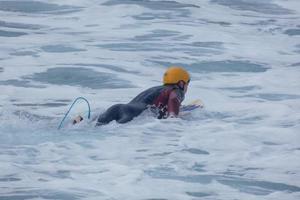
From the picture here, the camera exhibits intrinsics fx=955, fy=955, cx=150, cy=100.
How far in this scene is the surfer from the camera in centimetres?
955

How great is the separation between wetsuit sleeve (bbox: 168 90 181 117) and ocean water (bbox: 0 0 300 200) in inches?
4.8

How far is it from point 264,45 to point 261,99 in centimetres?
441

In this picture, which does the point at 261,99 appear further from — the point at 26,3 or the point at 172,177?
the point at 26,3

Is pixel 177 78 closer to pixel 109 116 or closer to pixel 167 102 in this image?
pixel 167 102

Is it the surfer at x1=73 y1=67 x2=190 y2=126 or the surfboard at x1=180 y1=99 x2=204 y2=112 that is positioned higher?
the surfer at x1=73 y1=67 x2=190 y2=126

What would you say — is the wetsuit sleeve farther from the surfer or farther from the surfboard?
the surfboard

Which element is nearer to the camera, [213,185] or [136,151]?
[213,185]

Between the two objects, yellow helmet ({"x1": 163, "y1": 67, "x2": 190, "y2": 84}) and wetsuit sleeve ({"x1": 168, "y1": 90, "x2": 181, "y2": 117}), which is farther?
yellow helmet ({"x1": 163, "y1": 67, "x2": 190, "y2": 84})

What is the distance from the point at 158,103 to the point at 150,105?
0.28 feet

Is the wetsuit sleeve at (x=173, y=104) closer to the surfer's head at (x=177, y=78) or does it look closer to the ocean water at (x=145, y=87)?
the ocean water at (x=145, y=87)

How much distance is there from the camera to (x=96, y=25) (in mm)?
17266

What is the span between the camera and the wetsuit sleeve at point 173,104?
9602 mm

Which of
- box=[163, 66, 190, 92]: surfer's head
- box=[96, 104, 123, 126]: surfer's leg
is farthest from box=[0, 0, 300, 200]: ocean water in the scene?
box=[163, 66, 190, 92]: surfer's head

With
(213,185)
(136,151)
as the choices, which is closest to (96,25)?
(136,151)
